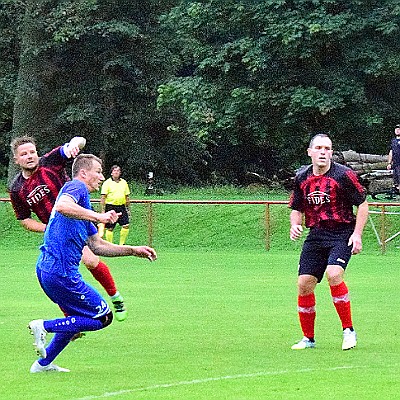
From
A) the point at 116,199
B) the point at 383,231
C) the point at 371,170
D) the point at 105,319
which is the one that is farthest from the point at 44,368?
the point at 371,170

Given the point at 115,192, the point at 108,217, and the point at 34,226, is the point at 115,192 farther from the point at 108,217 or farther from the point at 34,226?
the point at 108,217

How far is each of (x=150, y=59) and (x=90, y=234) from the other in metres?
37.8

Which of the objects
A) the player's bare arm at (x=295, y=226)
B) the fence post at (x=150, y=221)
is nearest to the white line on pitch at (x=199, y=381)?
the player's bare arm at (x=295, y=226)

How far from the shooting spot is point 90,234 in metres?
9.82

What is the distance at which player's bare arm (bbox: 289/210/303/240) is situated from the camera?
11.1 metres

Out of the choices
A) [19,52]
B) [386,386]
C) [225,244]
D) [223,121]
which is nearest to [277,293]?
[386,386]

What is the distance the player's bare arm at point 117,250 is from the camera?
9.38 meters

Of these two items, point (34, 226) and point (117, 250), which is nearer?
point (117, 250)

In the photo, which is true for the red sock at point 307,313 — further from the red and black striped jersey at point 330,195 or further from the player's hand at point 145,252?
the player's hand at point 145,252

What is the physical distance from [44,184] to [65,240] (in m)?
2.53

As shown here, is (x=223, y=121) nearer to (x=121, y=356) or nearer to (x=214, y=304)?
(x=214, y=304)

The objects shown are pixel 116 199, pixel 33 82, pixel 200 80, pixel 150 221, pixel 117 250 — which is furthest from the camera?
pixel 33 82

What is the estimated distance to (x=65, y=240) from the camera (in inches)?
365

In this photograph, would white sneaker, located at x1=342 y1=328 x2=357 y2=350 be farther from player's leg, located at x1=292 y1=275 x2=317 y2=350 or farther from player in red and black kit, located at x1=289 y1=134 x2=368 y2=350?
player's leg, located at x1=292 y1=275 x2=317 y2=350
